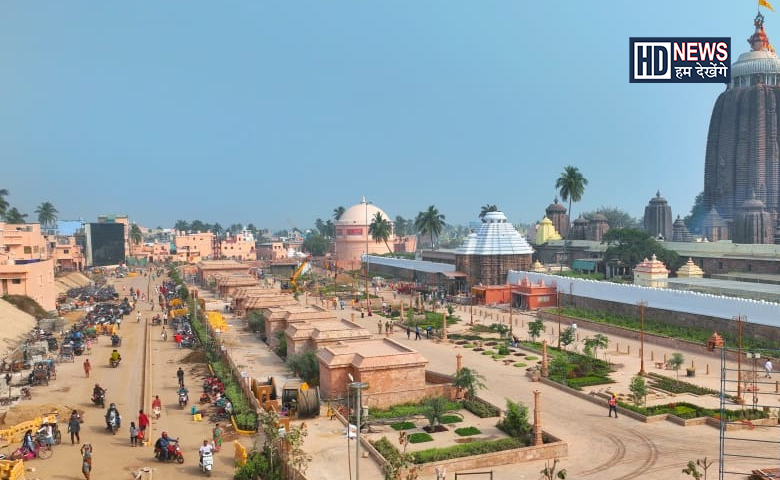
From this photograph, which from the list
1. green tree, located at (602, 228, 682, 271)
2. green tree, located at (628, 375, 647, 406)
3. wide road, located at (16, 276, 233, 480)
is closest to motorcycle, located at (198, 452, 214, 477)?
wide road, located at (16, 276, 233, 480)

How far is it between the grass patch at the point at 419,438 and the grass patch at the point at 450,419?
155 centimetres

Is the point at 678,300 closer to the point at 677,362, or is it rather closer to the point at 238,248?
the point at 677,362

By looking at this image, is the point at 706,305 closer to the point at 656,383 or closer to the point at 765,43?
the point at 656,383

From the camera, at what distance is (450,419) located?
21.6 meters

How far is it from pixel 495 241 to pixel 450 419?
4093 centimetres

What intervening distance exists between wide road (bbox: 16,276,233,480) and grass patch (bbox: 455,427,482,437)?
7.19 m

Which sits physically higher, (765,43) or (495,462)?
(765,43)

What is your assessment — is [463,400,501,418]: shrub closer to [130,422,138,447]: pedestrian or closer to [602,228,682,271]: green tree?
[130,422,138,447]: pedestrian

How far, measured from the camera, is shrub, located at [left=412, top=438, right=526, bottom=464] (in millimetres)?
17484

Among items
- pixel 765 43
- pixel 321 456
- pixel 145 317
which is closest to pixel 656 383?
pixel 321 456

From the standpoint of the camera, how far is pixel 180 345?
122 ft

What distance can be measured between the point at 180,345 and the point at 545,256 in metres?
62.9

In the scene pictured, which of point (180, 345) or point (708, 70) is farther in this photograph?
point (180, 345)

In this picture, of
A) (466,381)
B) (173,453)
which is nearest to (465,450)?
(466,381)
